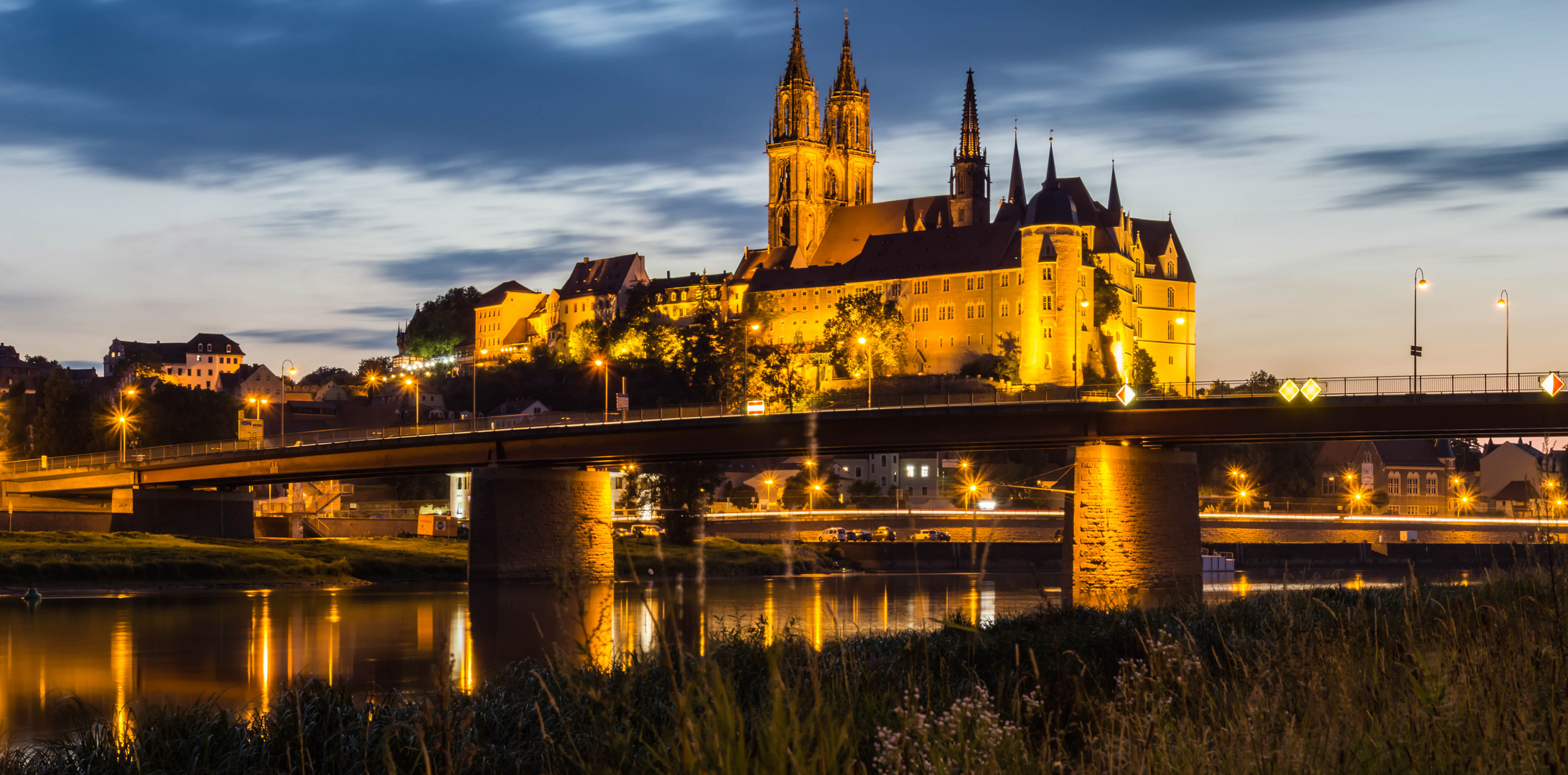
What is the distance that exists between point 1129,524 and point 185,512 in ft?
179

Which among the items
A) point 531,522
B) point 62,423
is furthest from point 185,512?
point 62,423

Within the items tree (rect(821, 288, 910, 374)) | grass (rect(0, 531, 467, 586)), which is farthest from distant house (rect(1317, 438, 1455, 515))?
grass (rect(0, 531, 467, 586))

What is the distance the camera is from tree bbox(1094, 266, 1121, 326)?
502 feet

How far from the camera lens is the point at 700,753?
552 cm

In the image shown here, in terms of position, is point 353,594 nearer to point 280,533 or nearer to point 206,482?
point 206,482

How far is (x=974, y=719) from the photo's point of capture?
7871 mm

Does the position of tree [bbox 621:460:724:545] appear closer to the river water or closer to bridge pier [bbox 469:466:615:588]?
bridge pier [bbox 469:466:615:588]

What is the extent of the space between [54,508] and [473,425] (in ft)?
122

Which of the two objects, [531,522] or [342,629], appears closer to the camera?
[342,629]

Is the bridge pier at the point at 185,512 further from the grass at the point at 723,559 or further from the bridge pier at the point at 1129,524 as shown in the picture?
the bridge pier at the point at 1129,524

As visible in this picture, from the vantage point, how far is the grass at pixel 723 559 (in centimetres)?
7594

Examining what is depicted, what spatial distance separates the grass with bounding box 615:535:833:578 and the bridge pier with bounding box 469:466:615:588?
257 cm

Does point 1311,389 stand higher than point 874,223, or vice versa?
point 874,223

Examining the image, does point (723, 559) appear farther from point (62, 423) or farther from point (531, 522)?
point (62, 423)
